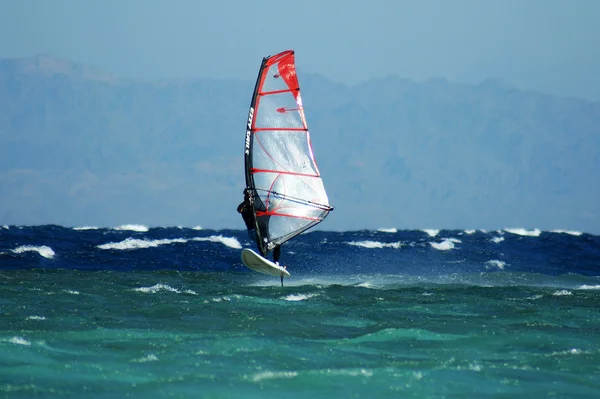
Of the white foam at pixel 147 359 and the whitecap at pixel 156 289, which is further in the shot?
the whitecap at pixel 156 289

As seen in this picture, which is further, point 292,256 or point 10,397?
point 292,256

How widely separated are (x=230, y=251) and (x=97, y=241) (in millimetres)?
7474

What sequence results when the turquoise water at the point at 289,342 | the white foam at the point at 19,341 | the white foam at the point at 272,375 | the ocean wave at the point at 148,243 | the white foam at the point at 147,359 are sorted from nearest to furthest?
the turquoise water at the point at 289,342 < the white foam at the point at 272,375 < the white foam at the point at 147,359 < the white foam at the point at 19,341 < the ocean wave at the point at 148,243

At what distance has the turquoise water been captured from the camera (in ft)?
42.3

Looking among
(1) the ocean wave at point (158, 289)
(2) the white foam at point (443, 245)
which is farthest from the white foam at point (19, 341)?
(2) the white foam at point (443, 245)

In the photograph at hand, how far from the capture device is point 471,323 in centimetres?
1909

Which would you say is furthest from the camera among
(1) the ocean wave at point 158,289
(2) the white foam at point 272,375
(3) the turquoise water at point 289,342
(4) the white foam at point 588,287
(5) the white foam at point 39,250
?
(5) the white foam at point 39,250

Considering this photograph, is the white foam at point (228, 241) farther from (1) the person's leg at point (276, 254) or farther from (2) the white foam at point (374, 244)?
(1) the person's leg at point (276, 254)

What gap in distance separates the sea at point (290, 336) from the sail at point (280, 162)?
2.08 metres

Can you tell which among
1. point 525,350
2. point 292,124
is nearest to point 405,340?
point 525,350

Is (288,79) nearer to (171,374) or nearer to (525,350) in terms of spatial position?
(525,350)

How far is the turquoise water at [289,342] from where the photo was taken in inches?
507

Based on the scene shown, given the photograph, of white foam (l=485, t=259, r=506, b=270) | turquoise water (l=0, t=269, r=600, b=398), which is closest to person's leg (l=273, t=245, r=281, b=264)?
turquoise water (l=0, t=269, r=600, b=398)

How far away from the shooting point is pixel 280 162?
27.2 meters
